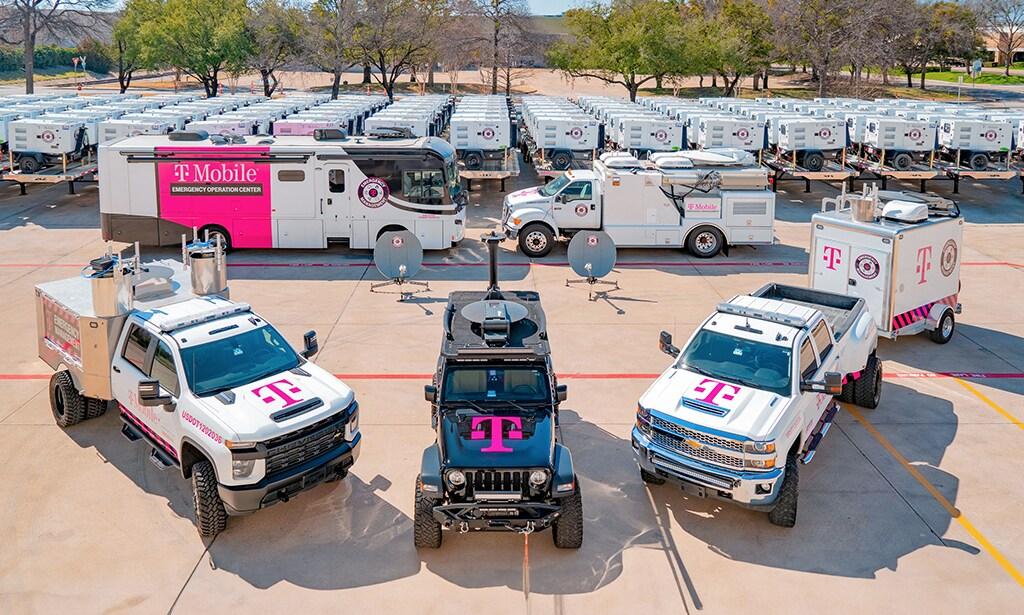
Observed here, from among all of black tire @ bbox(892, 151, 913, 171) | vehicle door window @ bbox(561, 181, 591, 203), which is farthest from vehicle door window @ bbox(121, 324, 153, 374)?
black tire @ bbox(892, 151, 913, 171)

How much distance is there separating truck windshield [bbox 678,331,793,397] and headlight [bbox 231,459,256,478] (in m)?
4.96

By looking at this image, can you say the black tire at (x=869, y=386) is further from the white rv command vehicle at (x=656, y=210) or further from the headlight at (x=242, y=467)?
the white rv command vehicle at (x=656, y=210)

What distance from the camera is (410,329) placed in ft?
55.4

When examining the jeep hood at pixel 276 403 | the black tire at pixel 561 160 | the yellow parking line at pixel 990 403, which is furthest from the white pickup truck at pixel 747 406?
the black tire at pixel 561 160

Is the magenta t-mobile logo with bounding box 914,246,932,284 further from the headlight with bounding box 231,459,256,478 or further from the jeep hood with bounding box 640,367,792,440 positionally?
the headlight with bounding box 231,459,256,478

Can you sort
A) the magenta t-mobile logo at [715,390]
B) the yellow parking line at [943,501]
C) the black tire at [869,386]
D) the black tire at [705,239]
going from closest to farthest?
1. the yellow parking line at [943,501]
2. the magenta t-mobile logo at [715,390]
3. the black tire at [869,386]
4. the black tire at [705,239]

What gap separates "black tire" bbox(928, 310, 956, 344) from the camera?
1638 cm

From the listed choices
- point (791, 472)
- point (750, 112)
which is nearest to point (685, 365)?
point (791, 472)

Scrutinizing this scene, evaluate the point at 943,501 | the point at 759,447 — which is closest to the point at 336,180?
the point at 759,447

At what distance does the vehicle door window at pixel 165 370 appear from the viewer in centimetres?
1036

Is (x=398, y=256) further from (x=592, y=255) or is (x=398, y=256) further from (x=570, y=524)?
(x=570, y=524)

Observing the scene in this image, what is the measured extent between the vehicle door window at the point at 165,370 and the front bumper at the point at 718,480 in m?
5.17

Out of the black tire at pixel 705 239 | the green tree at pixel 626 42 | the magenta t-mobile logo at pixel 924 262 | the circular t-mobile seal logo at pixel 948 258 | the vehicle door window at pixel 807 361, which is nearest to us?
the vehicle door window at pixel 807 361

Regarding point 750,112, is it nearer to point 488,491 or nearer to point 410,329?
point 410,329
